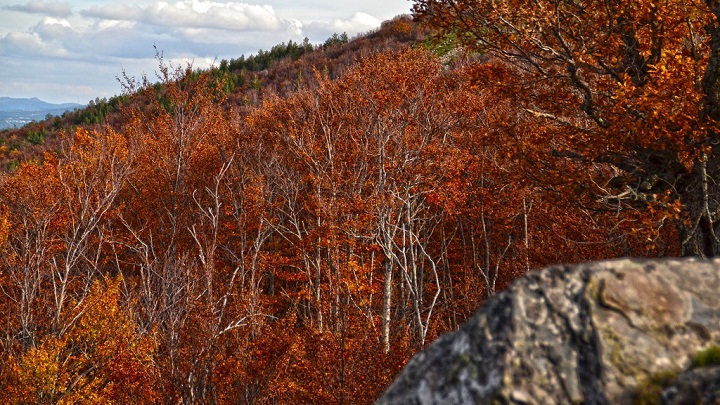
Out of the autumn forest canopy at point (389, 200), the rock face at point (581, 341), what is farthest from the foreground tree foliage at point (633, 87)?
the rock face at point (581, 341)

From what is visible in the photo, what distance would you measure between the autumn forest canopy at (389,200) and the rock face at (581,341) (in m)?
7.01

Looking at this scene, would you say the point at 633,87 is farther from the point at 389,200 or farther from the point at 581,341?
the point at 389,200

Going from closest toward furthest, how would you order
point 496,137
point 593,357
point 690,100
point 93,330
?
1. point 593,357
2. point 690,100
3. point 496,137
4. point 93,330

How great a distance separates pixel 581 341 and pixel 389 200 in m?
17.9

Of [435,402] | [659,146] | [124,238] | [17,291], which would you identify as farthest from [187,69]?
[435,402]

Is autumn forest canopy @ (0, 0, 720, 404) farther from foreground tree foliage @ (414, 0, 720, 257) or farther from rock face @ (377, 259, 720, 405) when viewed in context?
rock face @ (377, 259, 720, 405)

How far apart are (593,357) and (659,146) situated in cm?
871

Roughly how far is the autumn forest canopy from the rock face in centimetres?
701

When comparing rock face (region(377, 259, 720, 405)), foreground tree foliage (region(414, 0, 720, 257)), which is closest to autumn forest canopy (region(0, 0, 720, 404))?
foreground tree foliage (region(414, 0, 720, 257))

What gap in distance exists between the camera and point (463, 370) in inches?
150

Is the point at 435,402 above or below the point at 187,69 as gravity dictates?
below

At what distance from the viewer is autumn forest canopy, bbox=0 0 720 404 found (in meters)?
11.4

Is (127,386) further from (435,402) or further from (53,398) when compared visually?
(435,402)

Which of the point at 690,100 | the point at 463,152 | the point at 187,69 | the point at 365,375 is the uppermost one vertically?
the point at 187,69
